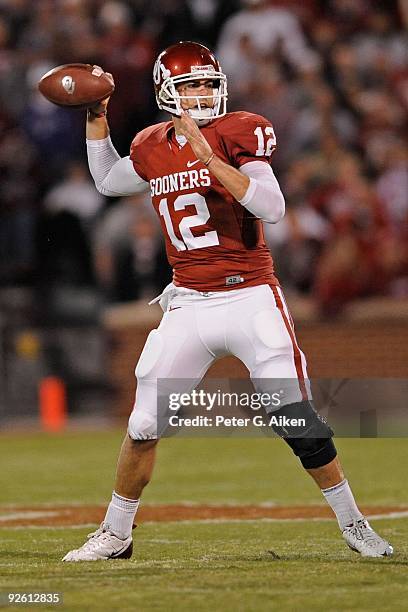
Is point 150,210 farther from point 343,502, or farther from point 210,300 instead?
point 343,502

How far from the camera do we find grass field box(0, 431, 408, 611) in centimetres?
424

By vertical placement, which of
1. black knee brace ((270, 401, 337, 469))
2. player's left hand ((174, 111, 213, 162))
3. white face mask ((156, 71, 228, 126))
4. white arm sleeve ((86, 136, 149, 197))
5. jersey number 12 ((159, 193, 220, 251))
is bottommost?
black knee brace ((270, 401, 337, 469))

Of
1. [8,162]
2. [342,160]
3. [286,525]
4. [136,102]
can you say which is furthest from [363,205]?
[286,525]

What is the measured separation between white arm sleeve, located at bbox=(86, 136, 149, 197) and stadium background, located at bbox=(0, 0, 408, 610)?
4953 millimetres

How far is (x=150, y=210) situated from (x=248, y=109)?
1.54 meters

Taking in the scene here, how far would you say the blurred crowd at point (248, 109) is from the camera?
486 inches

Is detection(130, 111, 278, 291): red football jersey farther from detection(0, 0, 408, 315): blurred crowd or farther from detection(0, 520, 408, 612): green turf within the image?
detection(0, 0, 408, 315): blurred crowd

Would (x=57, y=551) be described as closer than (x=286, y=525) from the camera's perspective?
Yes

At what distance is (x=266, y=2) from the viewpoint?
1444 cm

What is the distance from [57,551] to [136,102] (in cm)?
871

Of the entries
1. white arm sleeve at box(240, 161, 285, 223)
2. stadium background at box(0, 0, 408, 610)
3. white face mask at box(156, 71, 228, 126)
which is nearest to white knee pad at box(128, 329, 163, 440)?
white arm sleeve at box(240, 161, 285, 223)

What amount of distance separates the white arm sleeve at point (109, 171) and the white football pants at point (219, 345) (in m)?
0.62

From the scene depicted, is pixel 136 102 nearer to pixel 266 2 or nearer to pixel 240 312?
pixel 266 2

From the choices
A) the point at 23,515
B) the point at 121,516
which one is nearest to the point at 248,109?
the point at 23,515
